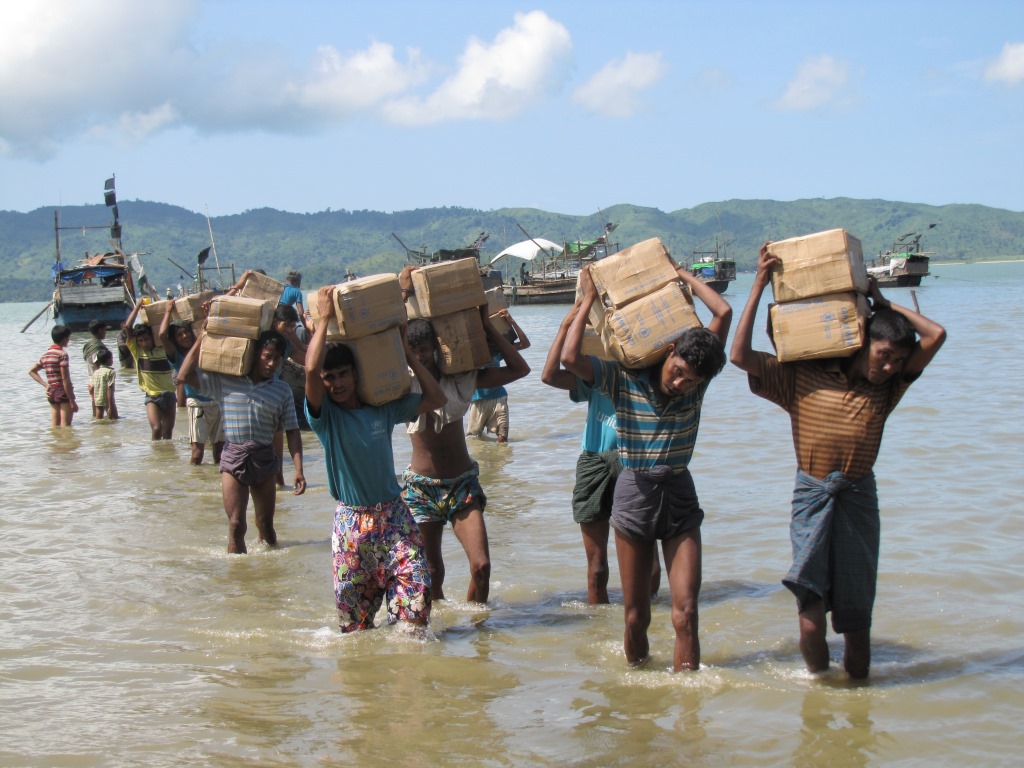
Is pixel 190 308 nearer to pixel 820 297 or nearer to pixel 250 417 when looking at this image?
pixel 250 417

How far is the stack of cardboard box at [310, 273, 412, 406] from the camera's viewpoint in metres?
4.75

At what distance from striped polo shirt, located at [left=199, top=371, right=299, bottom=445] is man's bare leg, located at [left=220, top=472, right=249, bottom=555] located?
1.00ft

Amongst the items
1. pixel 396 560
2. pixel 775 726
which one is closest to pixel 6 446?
pixel 396 560

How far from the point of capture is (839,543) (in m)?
4.38

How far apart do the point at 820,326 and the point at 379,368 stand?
191 cm

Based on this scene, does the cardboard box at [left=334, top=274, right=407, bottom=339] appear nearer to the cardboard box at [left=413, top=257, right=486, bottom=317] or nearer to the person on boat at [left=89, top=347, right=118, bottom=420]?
the cardboard box at [left=413, top=257, right=486, bottom=317]

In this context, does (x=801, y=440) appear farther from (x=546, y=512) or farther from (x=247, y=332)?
(x=546, y=512)

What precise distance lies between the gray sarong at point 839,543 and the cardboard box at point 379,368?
1841mm

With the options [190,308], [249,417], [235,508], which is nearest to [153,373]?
[190,308]

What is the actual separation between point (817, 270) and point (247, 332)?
376 centimetres

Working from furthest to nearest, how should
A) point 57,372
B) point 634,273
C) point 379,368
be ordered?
point 57,372 < point 379,368 < point 634,273

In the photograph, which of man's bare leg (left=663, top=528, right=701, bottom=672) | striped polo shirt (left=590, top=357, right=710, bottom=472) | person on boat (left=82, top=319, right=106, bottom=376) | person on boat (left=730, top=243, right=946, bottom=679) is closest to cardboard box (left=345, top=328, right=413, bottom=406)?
striped polo shirt (left=590, top=357, right=710, bottom=472)

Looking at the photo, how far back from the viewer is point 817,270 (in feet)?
14.2

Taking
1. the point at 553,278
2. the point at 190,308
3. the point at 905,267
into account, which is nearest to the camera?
the point at 190,308
